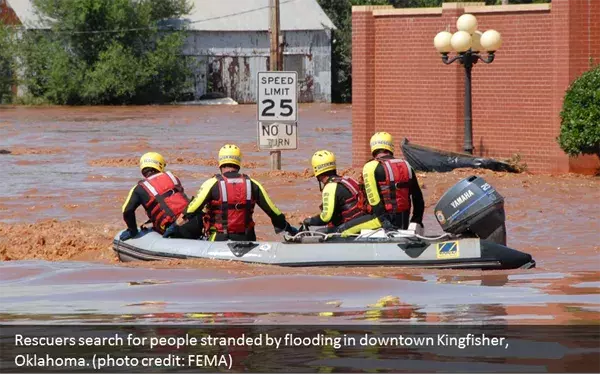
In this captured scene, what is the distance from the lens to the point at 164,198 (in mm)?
14469

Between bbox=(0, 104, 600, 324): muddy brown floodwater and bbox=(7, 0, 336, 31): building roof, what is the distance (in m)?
29.5

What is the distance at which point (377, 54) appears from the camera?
27.6 metres

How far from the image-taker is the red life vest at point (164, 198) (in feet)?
47.4

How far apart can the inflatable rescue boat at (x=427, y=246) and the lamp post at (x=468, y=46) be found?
10238mm

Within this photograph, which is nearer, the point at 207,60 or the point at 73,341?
the point at 73,341

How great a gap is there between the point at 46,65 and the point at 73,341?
5292cm

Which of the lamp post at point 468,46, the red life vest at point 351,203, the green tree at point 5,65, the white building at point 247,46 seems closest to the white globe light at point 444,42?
the lamp post at point 468,46

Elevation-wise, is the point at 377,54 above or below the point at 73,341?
above

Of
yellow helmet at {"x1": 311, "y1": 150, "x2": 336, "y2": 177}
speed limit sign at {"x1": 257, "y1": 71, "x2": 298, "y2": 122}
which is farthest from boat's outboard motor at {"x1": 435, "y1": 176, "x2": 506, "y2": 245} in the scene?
speed limit sign at {"x1": 257, "y1": 71, "x2": 298, "y2": 122}

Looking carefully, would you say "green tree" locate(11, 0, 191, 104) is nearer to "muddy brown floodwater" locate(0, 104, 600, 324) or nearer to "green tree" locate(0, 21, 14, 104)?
"green tree" locate(0, 21, 14, 104)

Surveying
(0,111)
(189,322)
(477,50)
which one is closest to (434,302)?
(189,322)

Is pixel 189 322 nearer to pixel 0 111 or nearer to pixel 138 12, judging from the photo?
pixel 0 111

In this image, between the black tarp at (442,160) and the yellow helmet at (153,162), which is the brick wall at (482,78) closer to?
the black tarp at (442,160)

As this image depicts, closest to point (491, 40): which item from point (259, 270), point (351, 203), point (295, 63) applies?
point (351, 203)
